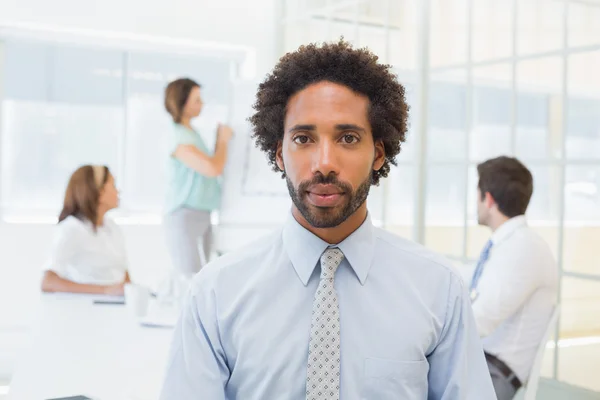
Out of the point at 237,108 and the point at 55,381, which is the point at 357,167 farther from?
the point at 237,108

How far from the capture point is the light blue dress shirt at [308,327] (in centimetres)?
108

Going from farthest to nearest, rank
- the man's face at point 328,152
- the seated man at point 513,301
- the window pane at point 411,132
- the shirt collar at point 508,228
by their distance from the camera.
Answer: the window pane at point 411,132
the shirt collar at point 508,228
the seated man at point 513,301
the man's face at point 328,152

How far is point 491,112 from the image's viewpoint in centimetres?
332

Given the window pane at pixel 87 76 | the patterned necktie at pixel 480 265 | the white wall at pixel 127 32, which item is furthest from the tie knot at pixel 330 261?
the window pane at pixel 87 76

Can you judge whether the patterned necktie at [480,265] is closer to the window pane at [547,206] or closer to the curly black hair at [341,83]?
the window pane at [547,206]

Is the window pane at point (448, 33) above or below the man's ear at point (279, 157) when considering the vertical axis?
above

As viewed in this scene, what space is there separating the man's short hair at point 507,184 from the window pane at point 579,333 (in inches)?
23.9

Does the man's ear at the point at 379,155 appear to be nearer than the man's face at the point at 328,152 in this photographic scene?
No

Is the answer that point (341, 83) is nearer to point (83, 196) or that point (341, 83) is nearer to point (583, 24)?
point (583, 24)

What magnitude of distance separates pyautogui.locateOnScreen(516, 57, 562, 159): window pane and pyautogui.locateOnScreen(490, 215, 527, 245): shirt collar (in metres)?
0.73

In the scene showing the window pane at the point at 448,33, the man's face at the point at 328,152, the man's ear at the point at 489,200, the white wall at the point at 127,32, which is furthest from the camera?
the white wall at the point at 127,32

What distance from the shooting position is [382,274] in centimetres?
116

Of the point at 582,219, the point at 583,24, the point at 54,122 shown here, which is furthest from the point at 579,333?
the point at 54,122

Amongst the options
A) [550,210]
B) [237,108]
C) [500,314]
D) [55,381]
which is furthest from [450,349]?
[237,108]
